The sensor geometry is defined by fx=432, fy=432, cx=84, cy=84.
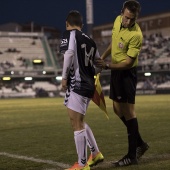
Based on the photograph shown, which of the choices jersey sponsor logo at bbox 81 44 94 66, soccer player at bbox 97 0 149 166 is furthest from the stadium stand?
jersey sponsor logo at bbox 81 44 94 66

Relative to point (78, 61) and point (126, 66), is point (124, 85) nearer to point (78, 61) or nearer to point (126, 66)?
point (126, 66)

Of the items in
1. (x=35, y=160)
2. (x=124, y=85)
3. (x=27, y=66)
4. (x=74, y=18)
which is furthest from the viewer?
(x=27, y=66)

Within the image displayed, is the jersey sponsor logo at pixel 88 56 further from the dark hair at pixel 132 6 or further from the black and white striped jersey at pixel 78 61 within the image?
the dark hair at pixel 132 6

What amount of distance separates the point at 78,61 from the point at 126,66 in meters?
0.80

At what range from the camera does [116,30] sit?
6062mm

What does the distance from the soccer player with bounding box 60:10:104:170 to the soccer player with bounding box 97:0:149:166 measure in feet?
1.28

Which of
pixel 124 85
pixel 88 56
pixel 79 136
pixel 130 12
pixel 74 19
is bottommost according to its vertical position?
pixel 79 136

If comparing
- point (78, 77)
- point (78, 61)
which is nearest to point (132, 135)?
point (78, 77)

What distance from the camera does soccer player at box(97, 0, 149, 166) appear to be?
5746 mm

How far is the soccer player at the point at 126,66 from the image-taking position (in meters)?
5.75

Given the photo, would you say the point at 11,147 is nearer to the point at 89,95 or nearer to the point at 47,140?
the point at 47,140

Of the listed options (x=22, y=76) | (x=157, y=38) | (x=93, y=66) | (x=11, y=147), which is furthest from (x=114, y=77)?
(x=157, y=38)

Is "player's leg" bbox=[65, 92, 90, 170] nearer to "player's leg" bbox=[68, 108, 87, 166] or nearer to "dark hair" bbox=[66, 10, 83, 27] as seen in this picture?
"player's leg" bbox=[68, 108, 87, 166]

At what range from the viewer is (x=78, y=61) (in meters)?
5.25
